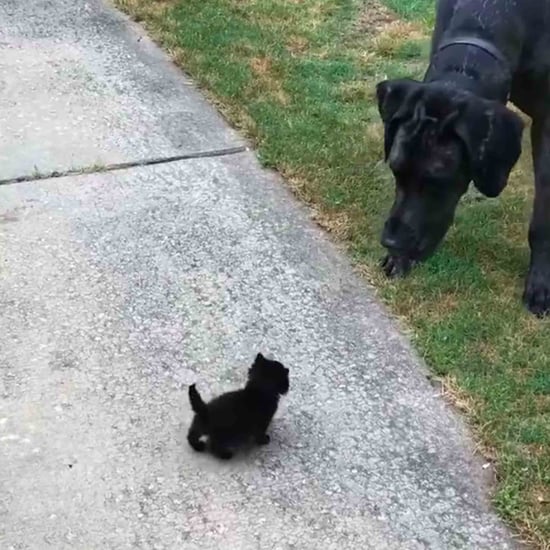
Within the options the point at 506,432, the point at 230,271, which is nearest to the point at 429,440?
the point at 506,432

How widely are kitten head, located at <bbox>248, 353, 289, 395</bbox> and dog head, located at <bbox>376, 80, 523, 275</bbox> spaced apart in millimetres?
746

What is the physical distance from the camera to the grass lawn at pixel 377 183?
3691 mm

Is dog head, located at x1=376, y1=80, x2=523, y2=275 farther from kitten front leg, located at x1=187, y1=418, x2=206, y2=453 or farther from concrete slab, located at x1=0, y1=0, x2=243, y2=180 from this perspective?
concrete slab, located at x1=0, y1=0, x2=243, y2=180

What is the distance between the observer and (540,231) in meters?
4.44

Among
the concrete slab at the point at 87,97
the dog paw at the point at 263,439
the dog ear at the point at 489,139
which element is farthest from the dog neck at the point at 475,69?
the concrete slab at the point at 87,97

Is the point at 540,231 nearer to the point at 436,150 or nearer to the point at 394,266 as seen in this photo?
the point at 394,266

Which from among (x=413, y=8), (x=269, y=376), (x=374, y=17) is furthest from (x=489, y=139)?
(x=413, y=8)

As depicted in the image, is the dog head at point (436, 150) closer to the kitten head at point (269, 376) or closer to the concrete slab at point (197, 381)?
the concrete slab at point (197, 381)

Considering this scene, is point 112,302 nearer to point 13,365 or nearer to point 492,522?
point 13,365

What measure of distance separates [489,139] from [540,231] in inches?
31.1

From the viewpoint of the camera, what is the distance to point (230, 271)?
14.8 feet

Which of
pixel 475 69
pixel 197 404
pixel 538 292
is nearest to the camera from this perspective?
pixel 197 404

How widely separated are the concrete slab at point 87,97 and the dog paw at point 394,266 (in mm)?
1364

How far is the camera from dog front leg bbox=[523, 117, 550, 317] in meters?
4.34
